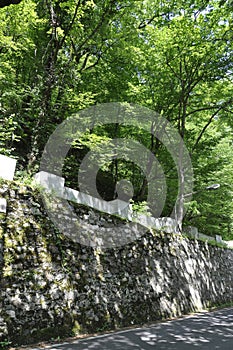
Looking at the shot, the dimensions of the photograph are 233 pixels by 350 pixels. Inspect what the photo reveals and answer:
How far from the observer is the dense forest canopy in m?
9.77

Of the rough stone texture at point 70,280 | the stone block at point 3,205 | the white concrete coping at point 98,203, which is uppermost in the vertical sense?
the white concrete coping at point 98,203

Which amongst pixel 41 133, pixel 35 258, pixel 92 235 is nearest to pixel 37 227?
pixel 35 258

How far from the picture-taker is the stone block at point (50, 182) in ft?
21.9

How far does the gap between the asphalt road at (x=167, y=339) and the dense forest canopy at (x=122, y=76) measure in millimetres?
5186

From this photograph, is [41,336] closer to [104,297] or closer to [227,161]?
[104,297]

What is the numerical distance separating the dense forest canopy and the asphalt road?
5186mm

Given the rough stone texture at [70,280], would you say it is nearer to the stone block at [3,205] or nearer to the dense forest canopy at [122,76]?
the stone block at [3,205]

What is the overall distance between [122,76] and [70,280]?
10.1m

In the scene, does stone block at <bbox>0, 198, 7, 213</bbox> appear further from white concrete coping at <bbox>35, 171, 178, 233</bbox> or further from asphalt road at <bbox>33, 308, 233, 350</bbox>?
asphalt road at <bbox>33, 308, 233, 350</bbox>

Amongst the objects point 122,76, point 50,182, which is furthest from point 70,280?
point 122,76

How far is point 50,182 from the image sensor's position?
267 inches

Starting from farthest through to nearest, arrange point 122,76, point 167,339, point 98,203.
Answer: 1. point 122,76
2. point 98,203
3. point 167,339

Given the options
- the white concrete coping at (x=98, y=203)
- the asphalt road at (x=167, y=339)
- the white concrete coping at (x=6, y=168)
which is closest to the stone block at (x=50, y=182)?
the white concrete coping at (x=98, y=203)

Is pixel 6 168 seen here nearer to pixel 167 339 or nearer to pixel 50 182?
pixel 50 182
